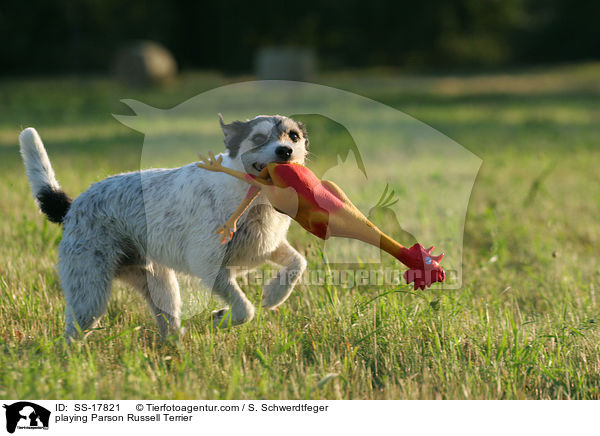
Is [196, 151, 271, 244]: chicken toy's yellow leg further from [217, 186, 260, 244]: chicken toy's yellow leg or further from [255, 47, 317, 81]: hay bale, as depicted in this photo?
[255, 47, 317, 81]: hay bale

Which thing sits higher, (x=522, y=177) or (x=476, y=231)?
(x=522, y=177)

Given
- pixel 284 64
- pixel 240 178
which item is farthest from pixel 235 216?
pixel 284 64

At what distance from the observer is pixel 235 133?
3.72 meters

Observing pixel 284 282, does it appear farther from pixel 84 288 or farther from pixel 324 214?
pixel 84 288

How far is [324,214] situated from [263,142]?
1.83ft

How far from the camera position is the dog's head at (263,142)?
11.7 ft

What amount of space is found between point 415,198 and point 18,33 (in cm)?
2935

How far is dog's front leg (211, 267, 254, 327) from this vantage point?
371 centimetres

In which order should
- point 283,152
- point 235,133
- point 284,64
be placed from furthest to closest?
point 284,64
point 235,133
point 283,152
